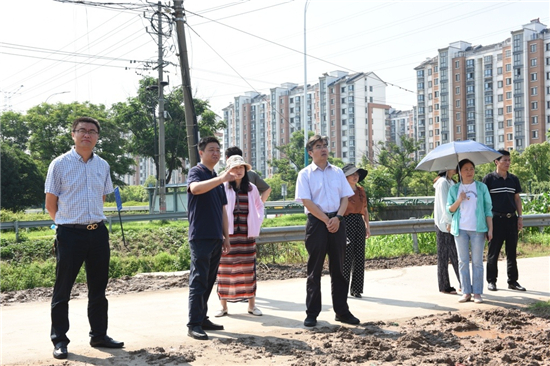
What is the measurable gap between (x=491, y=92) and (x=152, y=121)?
6765 cm

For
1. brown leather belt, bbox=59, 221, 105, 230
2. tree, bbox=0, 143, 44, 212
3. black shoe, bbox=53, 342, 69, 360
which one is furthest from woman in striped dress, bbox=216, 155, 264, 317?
tree, bbox=0, 143, 44, 212

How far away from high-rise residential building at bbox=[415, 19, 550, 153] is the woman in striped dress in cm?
9612

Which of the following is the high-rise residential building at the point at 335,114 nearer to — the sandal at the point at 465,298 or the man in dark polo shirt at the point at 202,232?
the sandal at the point at 465,298

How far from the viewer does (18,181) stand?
44562 mm

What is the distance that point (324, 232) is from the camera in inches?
262

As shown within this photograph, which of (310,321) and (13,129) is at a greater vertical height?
(13,129)

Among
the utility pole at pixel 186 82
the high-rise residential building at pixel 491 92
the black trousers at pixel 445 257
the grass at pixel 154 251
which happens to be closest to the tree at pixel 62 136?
the grass at pixel 154 251

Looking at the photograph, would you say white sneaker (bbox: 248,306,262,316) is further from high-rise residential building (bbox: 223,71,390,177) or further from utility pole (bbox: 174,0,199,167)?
high-rise residential building (bbox: 223,71,390,177)

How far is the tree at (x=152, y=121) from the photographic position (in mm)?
53406

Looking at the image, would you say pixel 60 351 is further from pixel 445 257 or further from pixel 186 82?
pixel 186 82

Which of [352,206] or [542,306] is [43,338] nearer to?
[352,206]

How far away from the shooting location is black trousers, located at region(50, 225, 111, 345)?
17.7ft

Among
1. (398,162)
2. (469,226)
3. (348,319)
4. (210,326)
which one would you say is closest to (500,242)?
(469,226)

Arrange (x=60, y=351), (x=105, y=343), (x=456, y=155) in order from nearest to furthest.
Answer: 1. (x=60, y=351)
2. (x=105, y=343)
3. (x=456, y=155)
